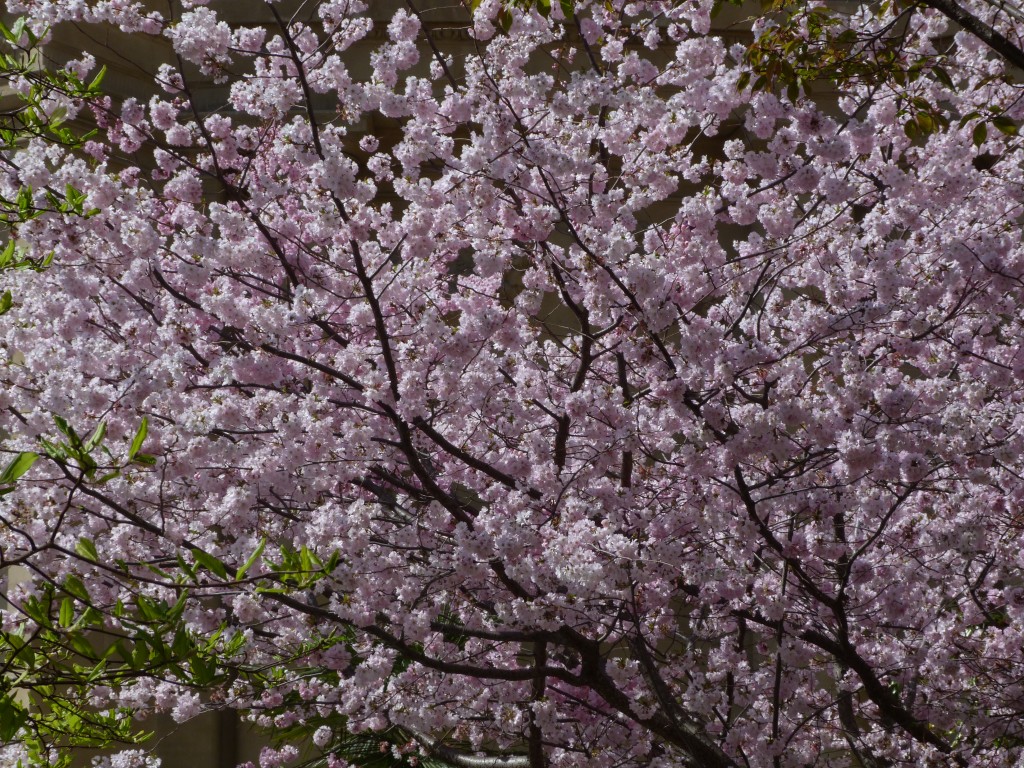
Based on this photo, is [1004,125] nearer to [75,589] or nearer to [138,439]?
[138,439]

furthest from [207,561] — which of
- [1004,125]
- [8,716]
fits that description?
[1004,125]

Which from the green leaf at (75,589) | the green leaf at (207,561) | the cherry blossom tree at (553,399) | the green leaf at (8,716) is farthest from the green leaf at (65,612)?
the cherry blossom tree at (553,399)

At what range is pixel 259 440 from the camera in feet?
17.2

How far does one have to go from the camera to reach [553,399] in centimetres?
626

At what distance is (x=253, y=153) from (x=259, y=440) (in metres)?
1.80

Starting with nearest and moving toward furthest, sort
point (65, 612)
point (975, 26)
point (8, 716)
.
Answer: point (8, 716)
point (65, 612)
point (975, 26)

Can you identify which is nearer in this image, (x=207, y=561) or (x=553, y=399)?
(x=207, y=561)

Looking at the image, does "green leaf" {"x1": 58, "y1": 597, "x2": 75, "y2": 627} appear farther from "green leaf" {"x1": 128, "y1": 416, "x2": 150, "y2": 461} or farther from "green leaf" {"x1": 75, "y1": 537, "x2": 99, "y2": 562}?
"green leaf" {"x1": 128, "y1": 416, "x2": 150, "y2": 461}

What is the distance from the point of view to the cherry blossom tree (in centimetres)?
491

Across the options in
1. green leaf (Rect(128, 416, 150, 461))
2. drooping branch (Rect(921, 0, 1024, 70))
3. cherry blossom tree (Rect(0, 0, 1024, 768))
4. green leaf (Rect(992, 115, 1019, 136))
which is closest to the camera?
green leaf (Rect(128, 416, 150, 461))

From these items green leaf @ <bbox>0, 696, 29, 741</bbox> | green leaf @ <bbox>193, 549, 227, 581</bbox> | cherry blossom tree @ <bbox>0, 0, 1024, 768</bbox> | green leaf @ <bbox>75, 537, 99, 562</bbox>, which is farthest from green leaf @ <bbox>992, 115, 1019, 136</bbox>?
green leaf @ <bbox>0, 696, 29, 741</bbox>

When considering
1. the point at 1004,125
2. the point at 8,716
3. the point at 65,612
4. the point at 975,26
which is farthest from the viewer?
the point at 1004,125

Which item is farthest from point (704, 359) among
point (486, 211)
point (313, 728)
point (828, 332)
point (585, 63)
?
point (585, 63)

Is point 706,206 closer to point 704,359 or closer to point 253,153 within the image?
point 704,359
